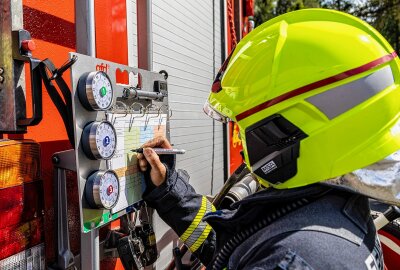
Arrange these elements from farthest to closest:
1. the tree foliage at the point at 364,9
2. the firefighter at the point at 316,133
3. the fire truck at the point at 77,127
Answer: the tree foliage at the point at 364,9, the fire truck at the point at 77,127, the firefighter at the point at 316,133

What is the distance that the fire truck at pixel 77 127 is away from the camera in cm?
118

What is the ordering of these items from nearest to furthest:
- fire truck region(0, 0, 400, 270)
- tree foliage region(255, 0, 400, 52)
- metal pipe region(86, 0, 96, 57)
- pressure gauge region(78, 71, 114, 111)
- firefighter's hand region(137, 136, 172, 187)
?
fire truck region(0, 0, 400, 270) < pressure gauge region(78, 71, 114, 111) < metal pipe region(86, 0, 96, 57) < firefighter's hand region(137, 136, 172, 187) < tree foliage region(255, 0, 400, 52)

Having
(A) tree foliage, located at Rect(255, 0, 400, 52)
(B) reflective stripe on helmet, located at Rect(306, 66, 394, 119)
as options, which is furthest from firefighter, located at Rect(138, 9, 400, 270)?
(A) tree foliage, located at Rect(255, 0, 400, 52)

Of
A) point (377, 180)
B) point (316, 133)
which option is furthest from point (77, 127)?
point (377, 180)

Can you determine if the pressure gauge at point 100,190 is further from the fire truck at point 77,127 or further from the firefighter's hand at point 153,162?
the firefighter's hand at point 153,162

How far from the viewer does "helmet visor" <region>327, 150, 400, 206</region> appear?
1053 mm

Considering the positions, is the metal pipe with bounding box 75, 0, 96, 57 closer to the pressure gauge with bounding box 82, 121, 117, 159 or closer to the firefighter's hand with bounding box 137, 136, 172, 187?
the pressure gauge with bounding box 82, 121, 117, 159

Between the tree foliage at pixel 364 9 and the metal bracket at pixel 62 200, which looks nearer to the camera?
the metal bracket at pixel 62 200

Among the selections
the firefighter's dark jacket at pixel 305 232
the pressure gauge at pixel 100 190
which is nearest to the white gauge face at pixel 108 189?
the pressure gauge at pixel 100 190

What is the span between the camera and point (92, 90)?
132 centimetres

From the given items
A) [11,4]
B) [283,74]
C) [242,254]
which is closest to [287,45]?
[283,74]

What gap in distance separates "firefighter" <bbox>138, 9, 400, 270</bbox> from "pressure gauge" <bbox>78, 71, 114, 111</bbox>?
460 millimetres

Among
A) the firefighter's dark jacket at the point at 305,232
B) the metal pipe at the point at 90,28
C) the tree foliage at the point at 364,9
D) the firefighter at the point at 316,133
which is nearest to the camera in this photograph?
the firefighter's dark jacket at the point at 305,232

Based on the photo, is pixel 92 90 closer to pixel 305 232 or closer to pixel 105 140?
pixel 105 140
